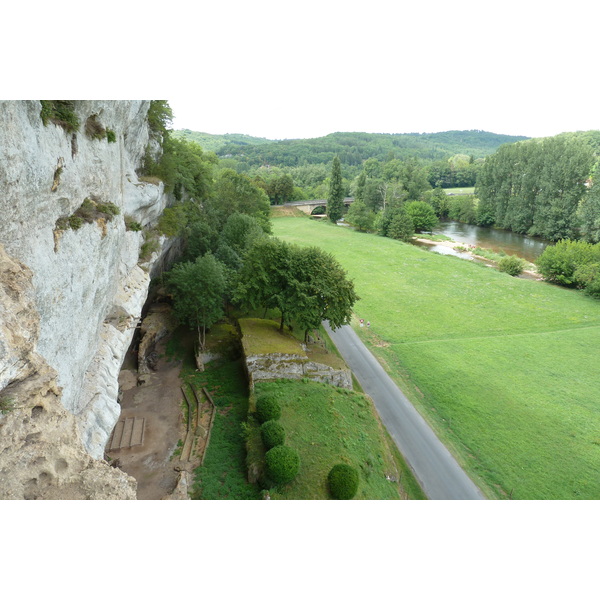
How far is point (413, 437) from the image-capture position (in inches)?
711

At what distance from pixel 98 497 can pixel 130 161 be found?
45.9 ft

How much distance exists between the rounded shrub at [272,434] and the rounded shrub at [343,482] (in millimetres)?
2547

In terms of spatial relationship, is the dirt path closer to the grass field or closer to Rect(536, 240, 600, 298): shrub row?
the grass field

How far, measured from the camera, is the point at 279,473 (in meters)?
14.0

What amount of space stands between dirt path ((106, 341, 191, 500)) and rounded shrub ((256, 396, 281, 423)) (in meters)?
3.68

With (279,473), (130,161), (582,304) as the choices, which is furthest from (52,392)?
(582,304)

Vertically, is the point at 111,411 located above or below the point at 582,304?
above

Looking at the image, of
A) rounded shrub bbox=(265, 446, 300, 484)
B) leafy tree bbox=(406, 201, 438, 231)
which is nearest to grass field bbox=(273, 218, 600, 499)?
rounded shrub bbox=(265, 446, 300, 484)

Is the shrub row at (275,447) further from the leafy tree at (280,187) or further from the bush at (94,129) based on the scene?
the leafy tree at (280,187)

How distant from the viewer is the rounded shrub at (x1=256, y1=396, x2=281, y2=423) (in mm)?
16734

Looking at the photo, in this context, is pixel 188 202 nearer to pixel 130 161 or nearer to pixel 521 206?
pixel 130 161

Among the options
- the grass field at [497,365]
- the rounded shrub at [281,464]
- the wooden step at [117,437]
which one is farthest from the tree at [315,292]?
the wooden step at [117,437]

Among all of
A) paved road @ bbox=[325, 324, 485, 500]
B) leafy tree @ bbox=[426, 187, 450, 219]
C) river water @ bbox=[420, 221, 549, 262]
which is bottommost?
paved road @ bbox=[325, 324, 485, 500]

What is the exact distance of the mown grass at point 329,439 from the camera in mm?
14359
